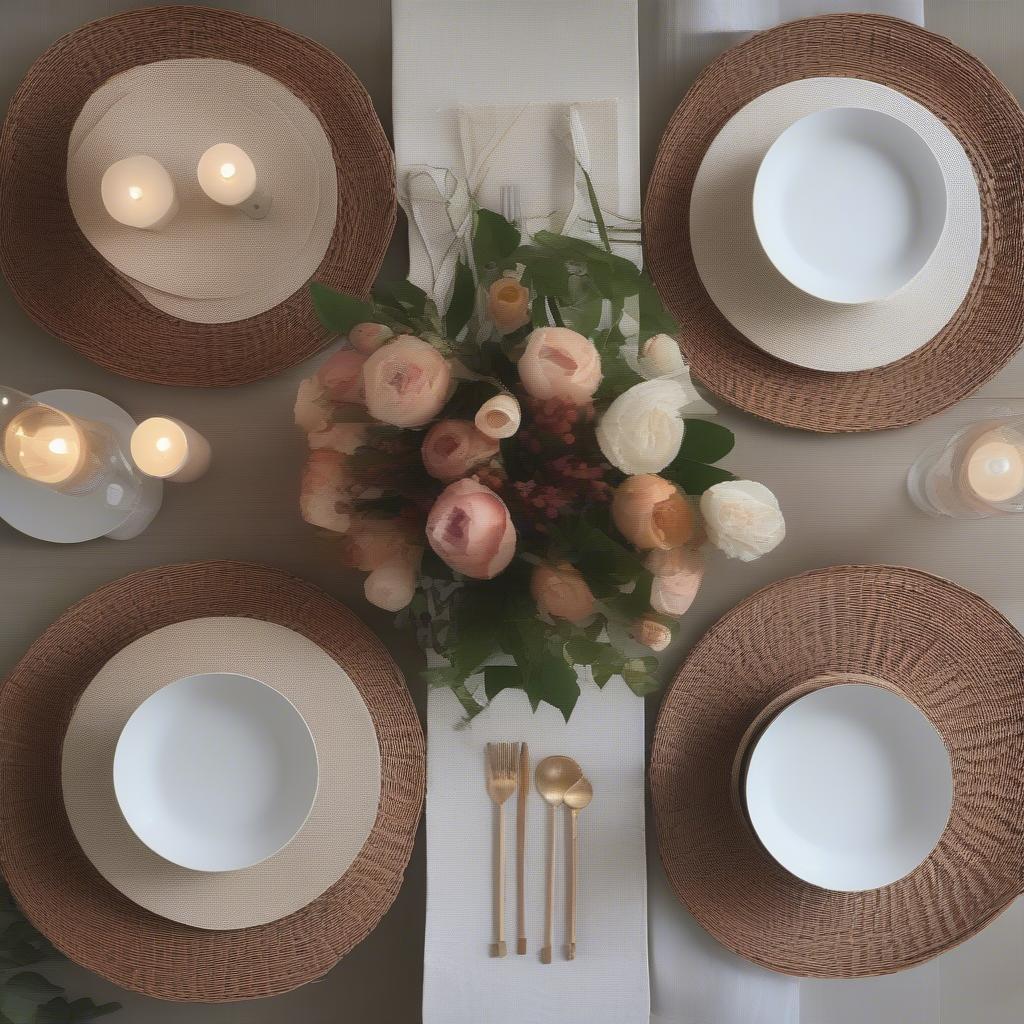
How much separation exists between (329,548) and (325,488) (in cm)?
30

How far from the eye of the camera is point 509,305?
22.5 inches

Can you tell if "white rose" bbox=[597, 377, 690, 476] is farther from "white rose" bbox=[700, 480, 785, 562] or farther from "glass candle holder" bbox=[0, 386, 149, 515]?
"glass candle holder" bbox=[0, 386, 149, 515]

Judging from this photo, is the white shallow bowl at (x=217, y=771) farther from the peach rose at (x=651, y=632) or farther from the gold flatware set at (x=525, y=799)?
the peach rose at (x=651, y=632)

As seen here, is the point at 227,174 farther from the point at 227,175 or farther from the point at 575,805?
the point at 575,805

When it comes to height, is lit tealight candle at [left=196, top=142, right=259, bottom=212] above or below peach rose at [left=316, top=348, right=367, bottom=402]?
above

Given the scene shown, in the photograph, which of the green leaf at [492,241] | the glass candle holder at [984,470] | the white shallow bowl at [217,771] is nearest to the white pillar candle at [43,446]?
the white shallow bowl at [217,771]

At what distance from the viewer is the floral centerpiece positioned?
53cm

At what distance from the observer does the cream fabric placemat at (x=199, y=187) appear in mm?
831

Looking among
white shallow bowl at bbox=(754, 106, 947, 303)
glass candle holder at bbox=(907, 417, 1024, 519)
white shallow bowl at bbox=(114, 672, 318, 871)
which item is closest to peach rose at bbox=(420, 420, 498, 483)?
white shallow bowl at bbox=(114, 672, 318, 871)

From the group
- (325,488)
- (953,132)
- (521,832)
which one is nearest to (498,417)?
(325,488)

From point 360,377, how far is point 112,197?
427 mm

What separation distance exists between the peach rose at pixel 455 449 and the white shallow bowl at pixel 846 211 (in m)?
0.43

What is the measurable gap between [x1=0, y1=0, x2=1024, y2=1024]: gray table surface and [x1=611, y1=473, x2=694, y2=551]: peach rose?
34cm

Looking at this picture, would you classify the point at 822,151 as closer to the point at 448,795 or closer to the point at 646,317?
the point at 646,317
